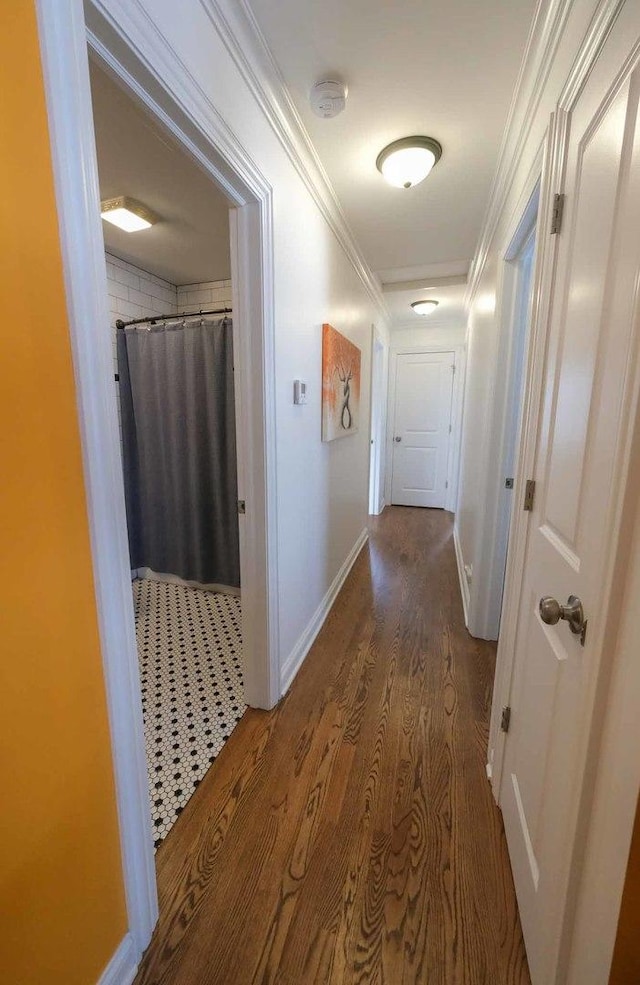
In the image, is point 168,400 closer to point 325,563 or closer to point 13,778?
point 325,563

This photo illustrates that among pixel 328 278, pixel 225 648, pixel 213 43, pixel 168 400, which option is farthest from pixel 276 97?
pixel 225 648

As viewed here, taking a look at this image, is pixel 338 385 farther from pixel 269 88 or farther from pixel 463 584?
pixel 463 584

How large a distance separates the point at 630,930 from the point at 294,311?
6.39 ft

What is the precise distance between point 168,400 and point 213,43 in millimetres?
1901

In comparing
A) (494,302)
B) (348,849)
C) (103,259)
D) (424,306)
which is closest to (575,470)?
(103,259)

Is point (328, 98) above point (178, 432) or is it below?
above

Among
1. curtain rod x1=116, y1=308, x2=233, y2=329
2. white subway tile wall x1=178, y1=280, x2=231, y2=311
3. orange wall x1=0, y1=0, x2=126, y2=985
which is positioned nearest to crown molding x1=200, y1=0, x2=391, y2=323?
orange wall x1=0, y1=0, x2=126, y2=985

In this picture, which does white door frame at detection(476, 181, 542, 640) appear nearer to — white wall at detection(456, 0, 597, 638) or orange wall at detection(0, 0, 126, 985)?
white wall at detection(456, 0, 597, 638)

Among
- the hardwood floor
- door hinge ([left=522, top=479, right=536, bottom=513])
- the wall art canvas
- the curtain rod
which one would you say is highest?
the curtain rod

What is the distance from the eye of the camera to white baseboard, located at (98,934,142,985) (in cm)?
82

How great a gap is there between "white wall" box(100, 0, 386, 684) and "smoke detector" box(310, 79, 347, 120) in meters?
0.18

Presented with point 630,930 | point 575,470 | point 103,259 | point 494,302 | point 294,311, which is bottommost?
point 630,930

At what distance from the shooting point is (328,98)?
1.34 metres

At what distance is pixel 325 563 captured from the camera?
8.14ft
